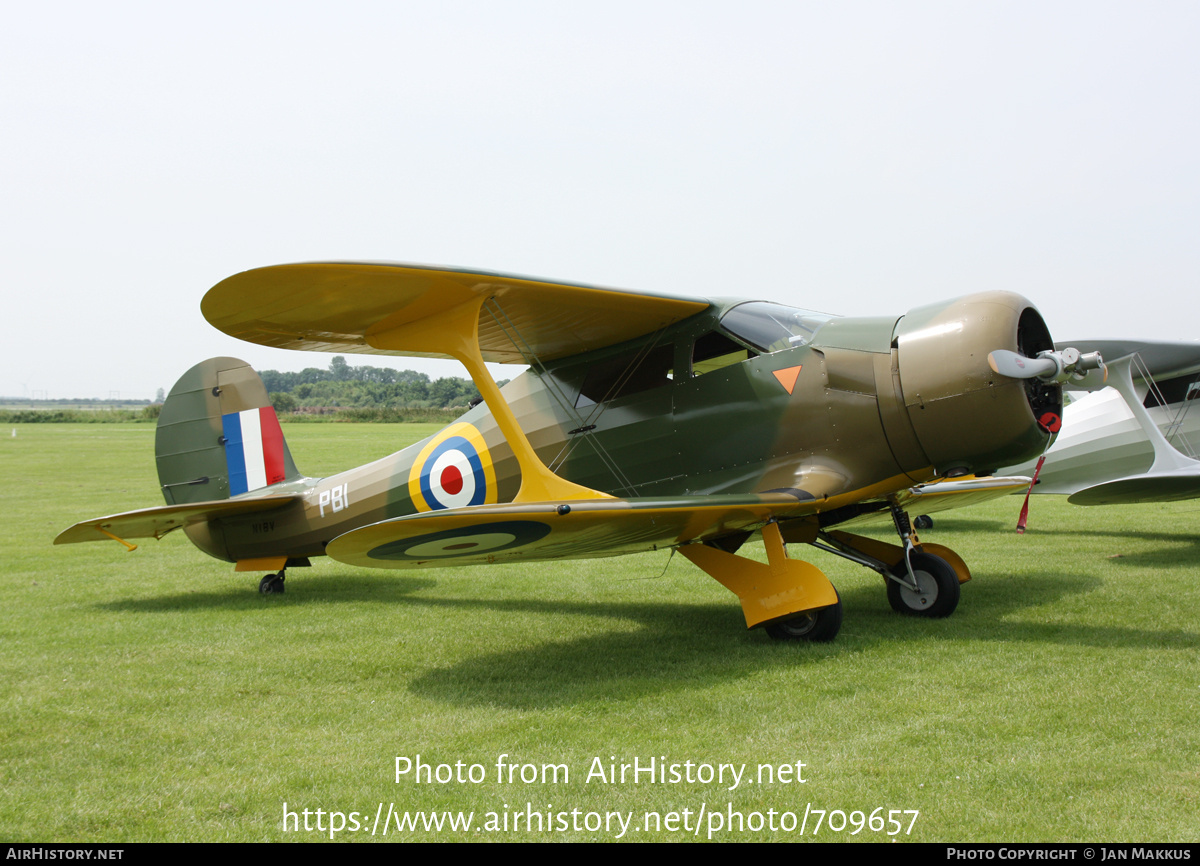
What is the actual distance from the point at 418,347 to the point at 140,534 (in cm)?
391

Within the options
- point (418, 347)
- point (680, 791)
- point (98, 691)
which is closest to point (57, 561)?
point (98, 691)

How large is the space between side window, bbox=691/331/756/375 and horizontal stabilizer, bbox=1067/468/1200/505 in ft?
19.0

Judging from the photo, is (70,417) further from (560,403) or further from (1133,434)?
(1133,434)

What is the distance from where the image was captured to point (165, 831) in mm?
3176

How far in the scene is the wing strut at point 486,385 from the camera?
5480mm

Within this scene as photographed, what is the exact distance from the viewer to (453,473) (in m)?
7.17

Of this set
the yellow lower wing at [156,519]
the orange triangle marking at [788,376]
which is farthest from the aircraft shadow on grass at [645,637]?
the orange triangle marking at [788,376]

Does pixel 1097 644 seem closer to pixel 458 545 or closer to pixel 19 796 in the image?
pixel 458 545

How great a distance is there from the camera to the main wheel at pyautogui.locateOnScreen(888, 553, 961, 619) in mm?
6457

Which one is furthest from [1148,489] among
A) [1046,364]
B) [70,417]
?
[70,417]

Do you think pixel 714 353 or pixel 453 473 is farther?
pixel 453 473

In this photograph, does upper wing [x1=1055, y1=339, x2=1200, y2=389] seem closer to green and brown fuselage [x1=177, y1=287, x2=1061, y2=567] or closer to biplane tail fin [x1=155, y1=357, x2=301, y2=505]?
green and brown fuselage [x1=177, y1=287, x2=1061, y2=567]

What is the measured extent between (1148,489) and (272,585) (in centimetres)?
958

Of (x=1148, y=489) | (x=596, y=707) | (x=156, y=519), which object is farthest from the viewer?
(x=1148, y=489)
